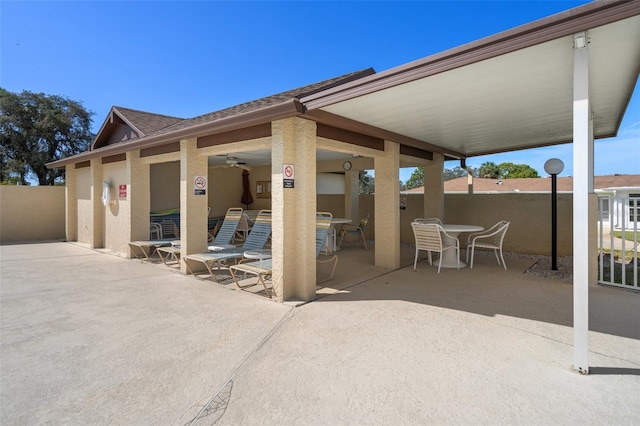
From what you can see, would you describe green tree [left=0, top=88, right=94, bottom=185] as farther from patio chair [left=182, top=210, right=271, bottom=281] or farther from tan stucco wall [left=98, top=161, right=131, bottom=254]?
patio chair [left=182, top=210, right=271, bottom=281]

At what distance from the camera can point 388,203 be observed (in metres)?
6.91

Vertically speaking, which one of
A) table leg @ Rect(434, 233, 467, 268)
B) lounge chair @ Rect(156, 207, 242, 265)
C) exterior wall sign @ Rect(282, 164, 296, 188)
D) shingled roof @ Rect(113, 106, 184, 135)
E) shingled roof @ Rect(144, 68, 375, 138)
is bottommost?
table leg @ Rect(434, 233, 467, 268)

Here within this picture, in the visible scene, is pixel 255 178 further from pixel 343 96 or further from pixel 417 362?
pixel 417 362

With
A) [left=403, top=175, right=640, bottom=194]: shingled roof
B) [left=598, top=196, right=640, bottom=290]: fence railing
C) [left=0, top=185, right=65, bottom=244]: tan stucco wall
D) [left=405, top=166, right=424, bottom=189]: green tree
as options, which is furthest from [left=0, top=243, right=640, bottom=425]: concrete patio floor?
[left=405, top=166, right=424, bottom=189]: green tree

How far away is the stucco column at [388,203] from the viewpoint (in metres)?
6.85

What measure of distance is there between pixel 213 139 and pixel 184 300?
3175 mm

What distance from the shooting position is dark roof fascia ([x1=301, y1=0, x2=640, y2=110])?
2.28 meters

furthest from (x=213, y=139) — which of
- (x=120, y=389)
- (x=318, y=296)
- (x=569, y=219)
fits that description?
(x=569, y=219)

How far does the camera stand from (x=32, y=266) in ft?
24.7

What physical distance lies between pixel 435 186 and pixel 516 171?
38.5 metres

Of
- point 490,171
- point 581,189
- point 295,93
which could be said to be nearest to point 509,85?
point 581,189

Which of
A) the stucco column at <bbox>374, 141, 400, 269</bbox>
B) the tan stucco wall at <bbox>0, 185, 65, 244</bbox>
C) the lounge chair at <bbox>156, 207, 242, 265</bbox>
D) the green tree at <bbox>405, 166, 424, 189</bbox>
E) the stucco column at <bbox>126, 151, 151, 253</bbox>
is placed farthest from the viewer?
the green tree at <bbox>405, 166, 424, 189</bbox>

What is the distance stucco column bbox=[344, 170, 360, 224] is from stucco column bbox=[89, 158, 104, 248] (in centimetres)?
819

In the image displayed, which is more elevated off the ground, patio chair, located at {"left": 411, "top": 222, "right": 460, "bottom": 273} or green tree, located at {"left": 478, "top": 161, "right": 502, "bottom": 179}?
green tree, located at {"left": 478, "top": 161, "right": 502, "bottom": 179}
